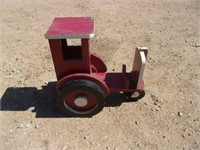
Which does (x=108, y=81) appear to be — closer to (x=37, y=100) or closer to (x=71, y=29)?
(x=71, y=29)

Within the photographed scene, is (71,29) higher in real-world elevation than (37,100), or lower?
higher

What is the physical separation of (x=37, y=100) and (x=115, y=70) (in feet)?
5.03

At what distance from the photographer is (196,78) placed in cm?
461

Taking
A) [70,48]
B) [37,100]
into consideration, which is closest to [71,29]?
[70,48]

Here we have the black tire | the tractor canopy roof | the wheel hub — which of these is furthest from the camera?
the wheel hub

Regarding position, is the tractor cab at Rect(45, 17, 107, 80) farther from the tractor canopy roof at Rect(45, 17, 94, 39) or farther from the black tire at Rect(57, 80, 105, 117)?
the black tire at Rect(57, 80, 105, 117)

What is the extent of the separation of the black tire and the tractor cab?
22 cm

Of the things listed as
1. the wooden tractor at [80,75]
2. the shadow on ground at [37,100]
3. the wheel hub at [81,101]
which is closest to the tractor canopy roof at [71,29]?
the wooden tractor at [80,75]

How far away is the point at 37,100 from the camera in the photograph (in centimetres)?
418

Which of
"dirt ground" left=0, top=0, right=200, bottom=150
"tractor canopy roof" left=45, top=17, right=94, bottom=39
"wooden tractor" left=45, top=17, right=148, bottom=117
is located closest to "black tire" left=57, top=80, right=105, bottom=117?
"wooden tractor" left=45, top=17, right=148, bottom=117

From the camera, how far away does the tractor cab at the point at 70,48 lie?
3.23 metres

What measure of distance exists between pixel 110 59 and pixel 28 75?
158 cm

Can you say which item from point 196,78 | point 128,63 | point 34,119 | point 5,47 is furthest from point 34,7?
point 196,78

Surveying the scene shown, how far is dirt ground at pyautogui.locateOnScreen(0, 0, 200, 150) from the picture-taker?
11.8 feet
